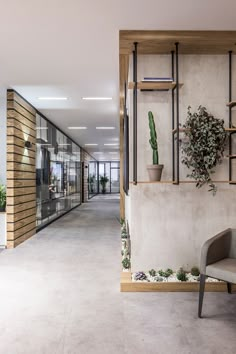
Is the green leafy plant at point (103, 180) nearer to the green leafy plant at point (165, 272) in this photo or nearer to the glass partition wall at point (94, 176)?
the glass partition wall at point (94, 176)

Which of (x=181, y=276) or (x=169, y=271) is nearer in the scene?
(x=181, y=276)

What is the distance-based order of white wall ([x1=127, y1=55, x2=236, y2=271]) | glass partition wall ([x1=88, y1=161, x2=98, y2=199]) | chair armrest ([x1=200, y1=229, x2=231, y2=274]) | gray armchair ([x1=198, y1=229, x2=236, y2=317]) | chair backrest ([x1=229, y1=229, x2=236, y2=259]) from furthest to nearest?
glass partition wall ([x1=88, y1=161, x2=98, y2=199]), white wall ([x1=127, y1=55, x2=236, y2=271]), chair backrest ([x1=229, y1=229, x2=236, y2=259]), chair armrest ([x1=200, y1=229, x2=231, y2=274]), gray armchair ([x1=198, y1=229, x2=236, y2=317])

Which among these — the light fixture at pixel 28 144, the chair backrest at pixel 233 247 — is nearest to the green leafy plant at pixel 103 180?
the light fixture at pixel 28 144

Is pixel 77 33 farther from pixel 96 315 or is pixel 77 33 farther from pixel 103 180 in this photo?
pixel 103 180

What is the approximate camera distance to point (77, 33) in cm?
381

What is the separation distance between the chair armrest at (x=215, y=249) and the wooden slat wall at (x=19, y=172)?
4.09m

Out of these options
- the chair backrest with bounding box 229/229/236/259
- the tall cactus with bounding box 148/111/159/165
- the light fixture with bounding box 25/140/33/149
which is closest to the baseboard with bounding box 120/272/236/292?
the chair backrest with bounding box 229/229/236/259

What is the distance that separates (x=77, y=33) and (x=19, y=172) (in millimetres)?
3446

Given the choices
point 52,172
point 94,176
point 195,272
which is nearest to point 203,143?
point 195,272

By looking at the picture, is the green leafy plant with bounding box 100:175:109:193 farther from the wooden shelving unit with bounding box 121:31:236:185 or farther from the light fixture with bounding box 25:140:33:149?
the wooden shelving unit with bounding box 121:31:236:185

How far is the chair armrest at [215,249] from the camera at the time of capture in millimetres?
3047

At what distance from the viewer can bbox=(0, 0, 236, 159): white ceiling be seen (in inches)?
126

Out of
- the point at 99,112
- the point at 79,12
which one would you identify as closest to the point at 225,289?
the point at 79,12

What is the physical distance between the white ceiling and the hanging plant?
105cm
